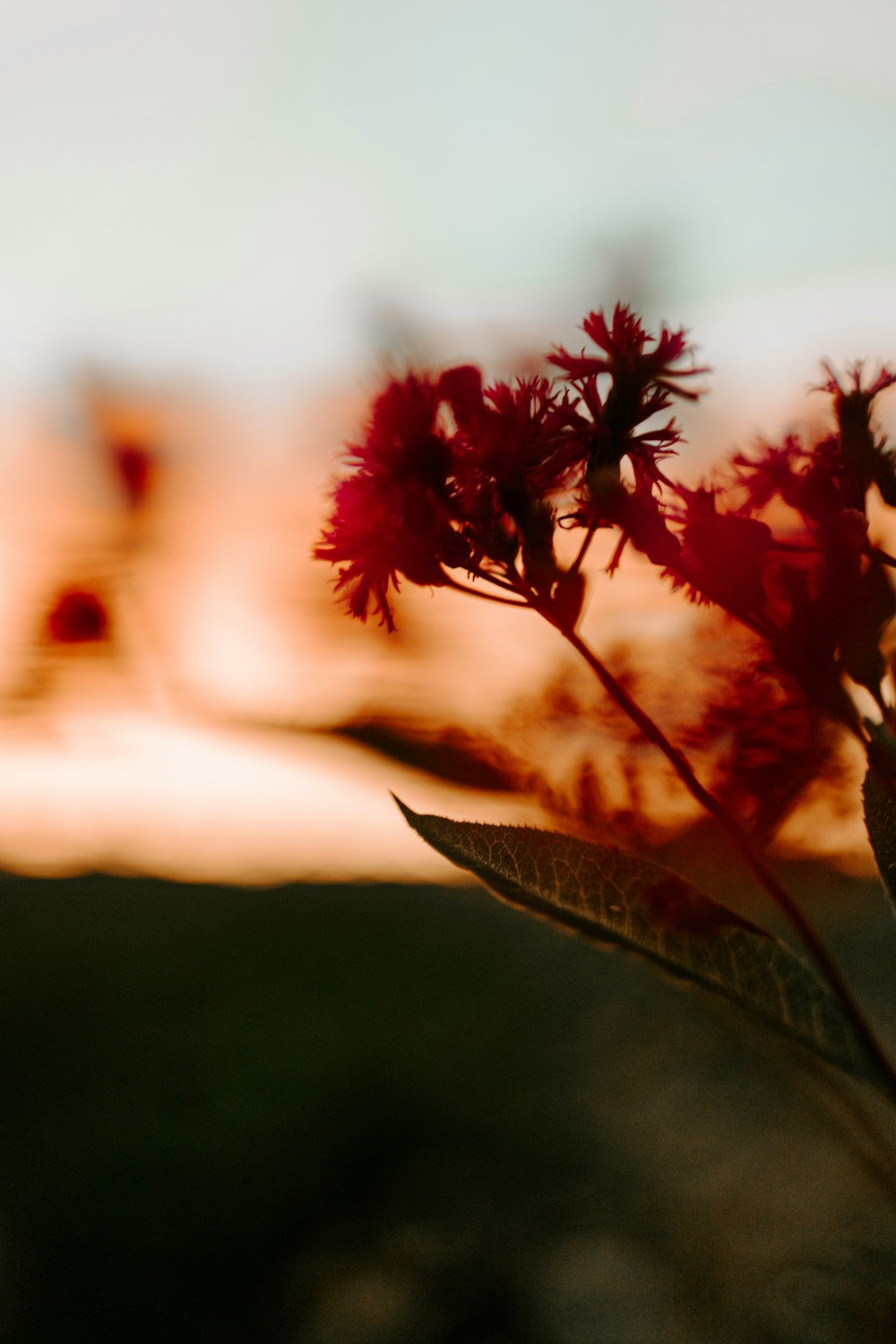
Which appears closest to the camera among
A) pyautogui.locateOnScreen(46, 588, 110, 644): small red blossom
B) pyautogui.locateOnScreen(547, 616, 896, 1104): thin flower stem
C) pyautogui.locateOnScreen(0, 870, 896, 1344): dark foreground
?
pyautogui.locateOnScreen(547, 616, 896, 1104): thin flower stem

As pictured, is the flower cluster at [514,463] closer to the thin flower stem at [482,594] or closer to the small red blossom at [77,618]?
the thin flower stem at [482,594]

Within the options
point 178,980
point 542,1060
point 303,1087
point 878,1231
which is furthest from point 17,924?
point 878,1231

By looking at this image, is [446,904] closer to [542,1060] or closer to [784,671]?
[542,1060]

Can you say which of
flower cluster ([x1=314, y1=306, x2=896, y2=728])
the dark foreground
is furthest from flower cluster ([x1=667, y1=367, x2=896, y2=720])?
the dark foreground

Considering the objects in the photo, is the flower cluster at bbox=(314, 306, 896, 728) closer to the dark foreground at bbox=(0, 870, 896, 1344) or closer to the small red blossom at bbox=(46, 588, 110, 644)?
the dark foreground at bbox=(0, 870, 896, 1344)

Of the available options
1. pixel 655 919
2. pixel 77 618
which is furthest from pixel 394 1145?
pixel 655 919

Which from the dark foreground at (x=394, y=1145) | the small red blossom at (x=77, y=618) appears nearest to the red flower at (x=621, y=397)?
the dark foreground at (x=394, y=1145)

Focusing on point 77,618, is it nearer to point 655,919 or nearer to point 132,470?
point 132,470
